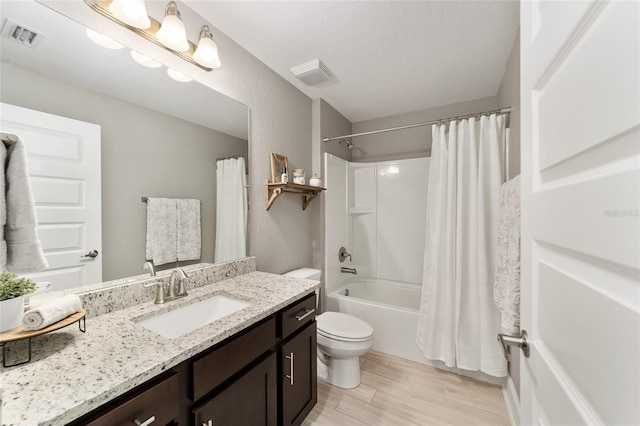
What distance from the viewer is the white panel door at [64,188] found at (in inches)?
35.6

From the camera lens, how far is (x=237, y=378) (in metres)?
1.00

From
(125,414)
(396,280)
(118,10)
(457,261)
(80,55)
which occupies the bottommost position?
(396,280)

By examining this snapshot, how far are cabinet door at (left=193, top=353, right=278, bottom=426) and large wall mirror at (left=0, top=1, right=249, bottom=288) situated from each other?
2.33 feet

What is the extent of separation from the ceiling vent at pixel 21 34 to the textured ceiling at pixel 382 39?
0.75 meters

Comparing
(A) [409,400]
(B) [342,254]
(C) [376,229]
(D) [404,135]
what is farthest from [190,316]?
(D) [404,135]

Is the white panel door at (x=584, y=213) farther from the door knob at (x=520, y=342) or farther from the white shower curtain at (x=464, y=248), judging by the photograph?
the white shower curtain at (x=464, y=248)

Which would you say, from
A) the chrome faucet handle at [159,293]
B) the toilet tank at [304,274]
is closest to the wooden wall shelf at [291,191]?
the toilet tank at [304,274]

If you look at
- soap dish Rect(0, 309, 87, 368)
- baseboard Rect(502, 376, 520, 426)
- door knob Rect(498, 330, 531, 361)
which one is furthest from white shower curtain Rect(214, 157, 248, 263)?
baseboard Rect(502, 376, 520, 426)

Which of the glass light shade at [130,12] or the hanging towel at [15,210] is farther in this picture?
the glass light shade at [130,12]

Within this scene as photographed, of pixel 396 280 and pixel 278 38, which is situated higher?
pixel 278 38

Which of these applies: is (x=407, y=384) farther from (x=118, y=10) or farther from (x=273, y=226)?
(x=118, y=10)

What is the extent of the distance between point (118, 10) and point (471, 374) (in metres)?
3.15

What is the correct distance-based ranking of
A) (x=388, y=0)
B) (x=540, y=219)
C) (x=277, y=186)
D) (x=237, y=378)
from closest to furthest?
(x=540, y=219) < (x=237, y=378) < (x=388, y=0) < (x=277, y=186)

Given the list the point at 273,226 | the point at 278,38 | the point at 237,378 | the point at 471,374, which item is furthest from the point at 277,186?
the point at 471,374
